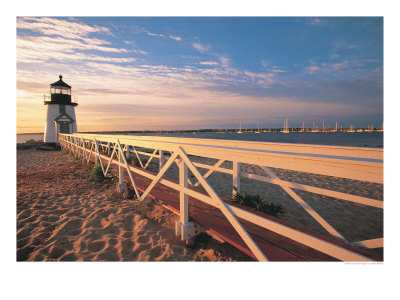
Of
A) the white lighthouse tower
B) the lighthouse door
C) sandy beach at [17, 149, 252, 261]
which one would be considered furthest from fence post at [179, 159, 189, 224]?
the lighthouse door

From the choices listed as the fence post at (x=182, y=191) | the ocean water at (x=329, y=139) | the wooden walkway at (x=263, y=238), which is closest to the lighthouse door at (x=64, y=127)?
the wooden walkway at (x=263, y=238)

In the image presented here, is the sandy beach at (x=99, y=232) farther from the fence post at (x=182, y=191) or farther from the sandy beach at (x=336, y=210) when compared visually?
the sandy beach at (x=336, y=210)

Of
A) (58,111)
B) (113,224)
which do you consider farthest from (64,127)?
(113,224)

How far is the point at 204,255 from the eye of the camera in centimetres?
242

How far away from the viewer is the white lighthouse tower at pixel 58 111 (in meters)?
18.9

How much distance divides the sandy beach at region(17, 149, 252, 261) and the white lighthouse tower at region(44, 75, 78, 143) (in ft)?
59.8

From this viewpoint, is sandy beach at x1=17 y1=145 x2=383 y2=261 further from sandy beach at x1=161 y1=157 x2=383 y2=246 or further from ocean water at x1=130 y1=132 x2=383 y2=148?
Answer: ocean water at x1=130 y1=132 x2=383 y2=148

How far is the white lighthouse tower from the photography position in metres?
18.9

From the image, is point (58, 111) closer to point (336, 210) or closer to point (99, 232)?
point (99, 232)

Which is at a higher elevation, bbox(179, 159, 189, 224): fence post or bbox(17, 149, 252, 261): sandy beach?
bbox(179, 159, 189, 224): fence post
